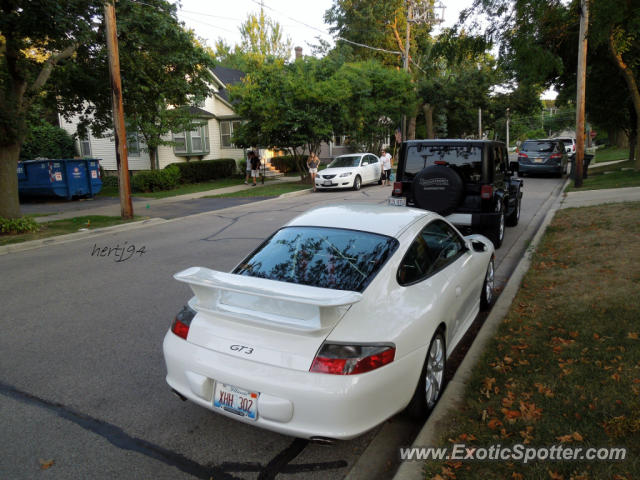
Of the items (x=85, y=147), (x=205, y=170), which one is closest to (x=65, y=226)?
(x=205, y=170)

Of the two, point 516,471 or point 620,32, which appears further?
point 620,32

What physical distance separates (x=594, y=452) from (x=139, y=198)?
20.0 metres

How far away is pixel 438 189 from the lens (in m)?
8.10

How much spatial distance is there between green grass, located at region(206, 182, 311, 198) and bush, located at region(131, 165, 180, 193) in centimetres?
374

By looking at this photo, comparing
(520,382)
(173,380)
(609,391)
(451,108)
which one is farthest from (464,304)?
(451,108)

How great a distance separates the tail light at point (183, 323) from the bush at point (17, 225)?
10.3 m

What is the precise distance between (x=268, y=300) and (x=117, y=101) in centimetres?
1215

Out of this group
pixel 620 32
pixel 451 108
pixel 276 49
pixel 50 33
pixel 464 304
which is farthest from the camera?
pixel 276 49

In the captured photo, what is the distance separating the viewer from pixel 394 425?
11.9 feet

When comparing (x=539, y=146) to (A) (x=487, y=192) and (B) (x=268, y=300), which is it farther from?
(B) (x=268, y=300)

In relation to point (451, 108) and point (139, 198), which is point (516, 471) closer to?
point (139, 198)

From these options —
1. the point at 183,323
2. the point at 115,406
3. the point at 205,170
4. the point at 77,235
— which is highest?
the point at 205,170

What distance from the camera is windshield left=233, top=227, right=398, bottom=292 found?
3.58 m

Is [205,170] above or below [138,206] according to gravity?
above
